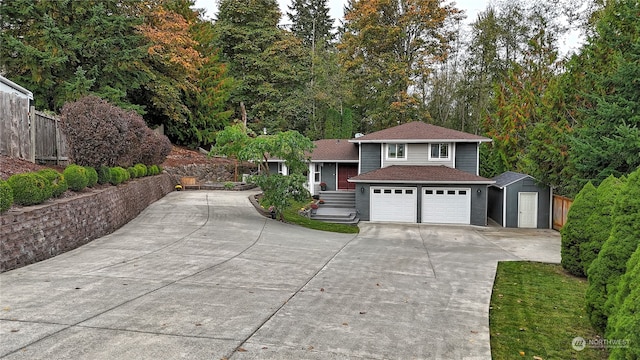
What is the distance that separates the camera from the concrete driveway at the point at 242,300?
14.9 feet

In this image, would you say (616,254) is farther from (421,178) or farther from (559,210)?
(559,210)

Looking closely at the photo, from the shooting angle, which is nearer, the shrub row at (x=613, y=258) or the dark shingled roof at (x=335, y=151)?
the shrub row at (x=613, y=258)

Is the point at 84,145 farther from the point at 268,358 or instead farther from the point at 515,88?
the point at 515,88

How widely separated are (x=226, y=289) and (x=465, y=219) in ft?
48.5

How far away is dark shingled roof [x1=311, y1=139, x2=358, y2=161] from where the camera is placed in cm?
2395

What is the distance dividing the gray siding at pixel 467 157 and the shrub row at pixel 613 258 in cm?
1142

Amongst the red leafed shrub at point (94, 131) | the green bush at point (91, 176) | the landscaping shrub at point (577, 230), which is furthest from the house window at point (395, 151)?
the green bush at point (91, 176)

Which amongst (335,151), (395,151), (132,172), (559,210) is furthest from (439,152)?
(132,172)

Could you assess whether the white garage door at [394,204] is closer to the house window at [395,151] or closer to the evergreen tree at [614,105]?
the house window at [395,151]

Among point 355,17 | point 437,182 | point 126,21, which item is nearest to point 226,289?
point 437,182

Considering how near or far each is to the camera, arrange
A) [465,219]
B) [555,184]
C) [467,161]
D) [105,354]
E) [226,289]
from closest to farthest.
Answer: [105,354] < [226,289] < [555,184] < [465,219] < [467,161]

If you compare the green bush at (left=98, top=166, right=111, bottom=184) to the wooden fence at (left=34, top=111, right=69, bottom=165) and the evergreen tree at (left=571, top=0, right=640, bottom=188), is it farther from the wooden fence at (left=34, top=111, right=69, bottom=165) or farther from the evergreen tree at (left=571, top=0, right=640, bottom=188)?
the evergreen tree at (left=571, top=0, right=640, bottom=188)

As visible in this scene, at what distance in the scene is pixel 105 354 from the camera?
414 centimetres

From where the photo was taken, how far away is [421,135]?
20609 mm
